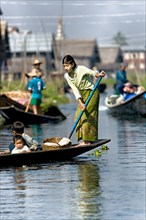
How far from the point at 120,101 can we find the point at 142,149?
12428 mm

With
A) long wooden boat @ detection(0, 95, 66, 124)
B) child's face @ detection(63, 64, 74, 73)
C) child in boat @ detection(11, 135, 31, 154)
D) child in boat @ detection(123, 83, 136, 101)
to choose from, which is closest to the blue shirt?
long wooden boat @ detection(0, 95, 66, 124)

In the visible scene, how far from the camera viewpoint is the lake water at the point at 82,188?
10016 mm

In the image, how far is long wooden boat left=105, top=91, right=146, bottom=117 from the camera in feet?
86.7

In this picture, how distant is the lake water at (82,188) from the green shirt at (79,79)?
110cm

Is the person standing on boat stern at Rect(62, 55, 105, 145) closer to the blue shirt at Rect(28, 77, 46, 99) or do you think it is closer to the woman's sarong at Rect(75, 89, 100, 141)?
the woman's sarong at Rect(75, 89, 100, 141)

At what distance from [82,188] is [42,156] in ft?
8.03

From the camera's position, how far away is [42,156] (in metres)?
14.1

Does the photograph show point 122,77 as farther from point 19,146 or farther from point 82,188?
point 82,188

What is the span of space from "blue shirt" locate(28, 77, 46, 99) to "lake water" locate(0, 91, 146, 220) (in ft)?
19.8

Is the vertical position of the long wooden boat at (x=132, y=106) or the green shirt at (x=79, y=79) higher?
the green shirt at (x=79, y=79)

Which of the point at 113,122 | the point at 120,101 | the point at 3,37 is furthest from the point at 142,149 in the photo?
the point at 3,37

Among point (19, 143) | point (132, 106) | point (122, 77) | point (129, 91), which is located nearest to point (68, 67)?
point (19, 143)

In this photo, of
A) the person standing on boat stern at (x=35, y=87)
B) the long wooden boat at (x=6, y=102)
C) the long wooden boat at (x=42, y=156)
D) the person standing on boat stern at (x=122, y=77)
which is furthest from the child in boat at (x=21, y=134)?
the person standing on boat stern at (x=122, y=77)

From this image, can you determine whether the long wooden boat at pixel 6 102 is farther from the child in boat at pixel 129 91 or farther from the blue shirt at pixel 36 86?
the child in boat at pixel 129 91
